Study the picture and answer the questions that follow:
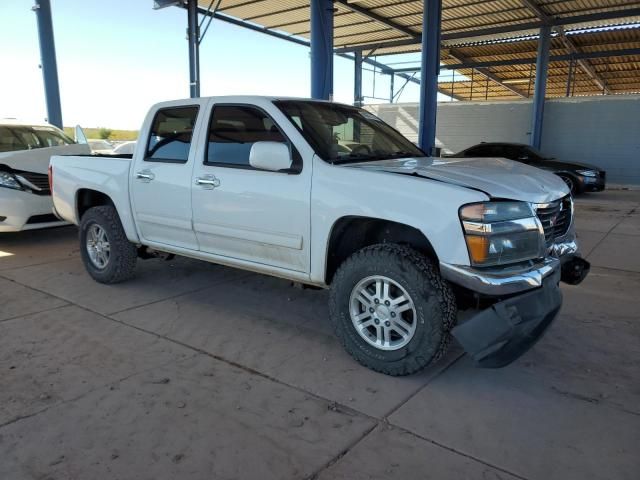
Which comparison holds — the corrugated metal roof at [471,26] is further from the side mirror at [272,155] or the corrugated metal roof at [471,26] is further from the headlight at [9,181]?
the side mirror at [272,155]

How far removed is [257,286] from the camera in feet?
17.8

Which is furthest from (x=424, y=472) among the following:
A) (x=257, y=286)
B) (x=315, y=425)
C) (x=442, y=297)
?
(x=257, y=286)

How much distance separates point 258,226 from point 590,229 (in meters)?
7.14

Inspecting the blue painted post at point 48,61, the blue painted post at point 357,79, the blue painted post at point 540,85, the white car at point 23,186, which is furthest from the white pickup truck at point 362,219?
the blue painted post at point 357,79

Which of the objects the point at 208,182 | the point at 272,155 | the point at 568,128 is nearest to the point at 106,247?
the point at 208,182

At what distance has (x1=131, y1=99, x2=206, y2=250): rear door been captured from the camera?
4449 millimetres

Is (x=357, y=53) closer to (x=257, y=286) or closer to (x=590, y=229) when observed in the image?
(x=590, y=229)

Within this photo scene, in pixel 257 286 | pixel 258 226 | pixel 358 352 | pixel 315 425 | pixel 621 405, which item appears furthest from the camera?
pixel 257 286

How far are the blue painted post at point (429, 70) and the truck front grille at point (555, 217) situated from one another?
7.43 metres

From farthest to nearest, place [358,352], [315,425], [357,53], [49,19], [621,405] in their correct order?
1. [357,53]
2. [49,19]
3. [358,352]
4. [621,405]
5. [315,425]

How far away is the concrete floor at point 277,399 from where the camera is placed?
2525mm

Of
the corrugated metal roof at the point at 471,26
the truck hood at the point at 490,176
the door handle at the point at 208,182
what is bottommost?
the door handle at the point at 208,182

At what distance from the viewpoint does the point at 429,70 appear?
1166cm

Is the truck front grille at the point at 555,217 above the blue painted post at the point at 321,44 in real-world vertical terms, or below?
below
